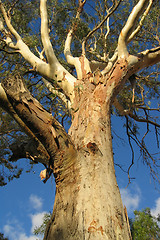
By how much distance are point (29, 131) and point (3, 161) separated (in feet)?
13.0

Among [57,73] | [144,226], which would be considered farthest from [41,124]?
[144,226]

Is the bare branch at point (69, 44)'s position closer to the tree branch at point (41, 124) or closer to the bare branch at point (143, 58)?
the bare branch at point (143, 58)

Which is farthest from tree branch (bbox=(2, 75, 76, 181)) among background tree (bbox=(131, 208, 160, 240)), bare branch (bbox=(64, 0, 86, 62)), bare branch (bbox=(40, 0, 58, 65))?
background tree (bbox=(131, 208, 160, 240))

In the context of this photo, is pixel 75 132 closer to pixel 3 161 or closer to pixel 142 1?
pixel 142 1

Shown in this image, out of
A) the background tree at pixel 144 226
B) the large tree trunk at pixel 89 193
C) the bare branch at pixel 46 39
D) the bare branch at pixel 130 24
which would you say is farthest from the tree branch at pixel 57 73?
the background tree at pixel 144 226

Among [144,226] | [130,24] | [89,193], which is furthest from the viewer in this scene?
[144,226]

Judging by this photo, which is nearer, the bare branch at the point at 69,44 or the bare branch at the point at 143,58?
the bare branch at the point at 143,58

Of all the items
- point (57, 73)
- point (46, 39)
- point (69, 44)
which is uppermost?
point (69, 44)

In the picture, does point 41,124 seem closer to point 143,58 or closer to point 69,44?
point 143,58

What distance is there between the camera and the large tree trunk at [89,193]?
1.34 meters

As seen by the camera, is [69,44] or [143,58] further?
[69,44]

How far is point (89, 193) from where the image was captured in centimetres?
149

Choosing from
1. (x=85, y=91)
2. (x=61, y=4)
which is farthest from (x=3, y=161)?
(x=61, y=4)

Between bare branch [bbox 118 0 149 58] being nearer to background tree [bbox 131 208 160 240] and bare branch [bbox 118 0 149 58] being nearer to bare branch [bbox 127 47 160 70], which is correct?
bare branch [bbox 127 47 160 70]
